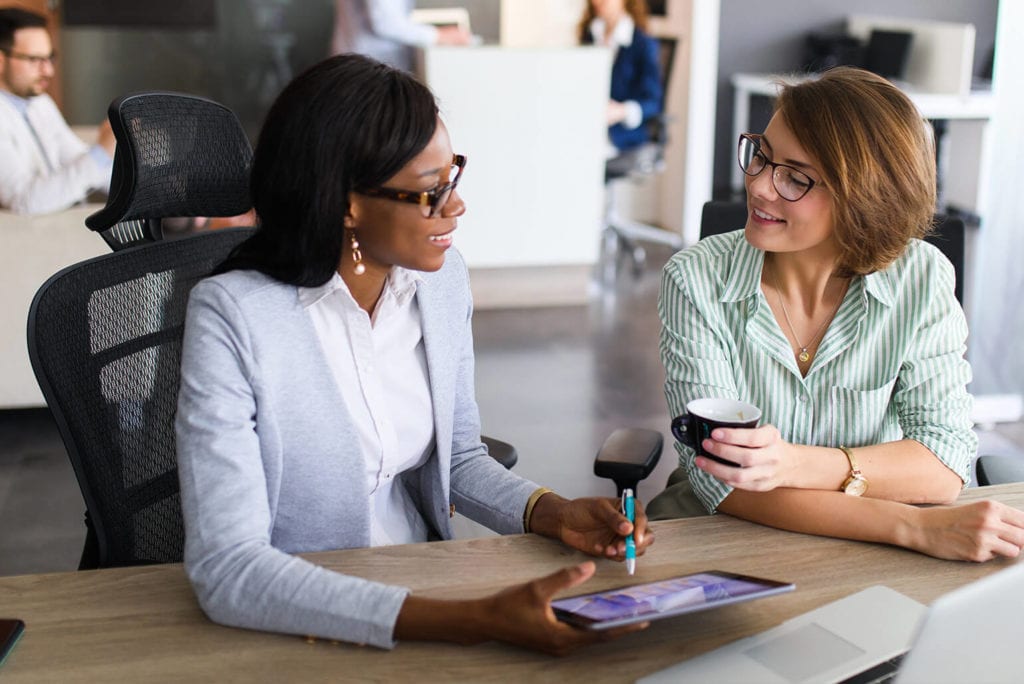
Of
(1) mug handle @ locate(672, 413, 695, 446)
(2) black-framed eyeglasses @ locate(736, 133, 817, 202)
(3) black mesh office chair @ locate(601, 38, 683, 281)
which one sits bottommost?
(3) black mesh office chair @ locate(601, 38, 683, 281)

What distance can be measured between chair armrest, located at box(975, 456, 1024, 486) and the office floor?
1.53 m

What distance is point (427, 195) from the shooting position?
136cm

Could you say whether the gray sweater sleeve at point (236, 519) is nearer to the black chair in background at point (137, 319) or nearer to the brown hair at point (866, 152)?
the black chair in background at point (137, 319)

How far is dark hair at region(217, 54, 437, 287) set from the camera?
130 centimetres

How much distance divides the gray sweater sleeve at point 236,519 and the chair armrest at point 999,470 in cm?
98

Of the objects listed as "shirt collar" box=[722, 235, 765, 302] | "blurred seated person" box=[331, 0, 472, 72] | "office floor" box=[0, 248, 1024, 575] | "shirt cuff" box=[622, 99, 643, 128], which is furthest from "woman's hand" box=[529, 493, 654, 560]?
"shirt cuff" box=[622, 99, 643, 128]

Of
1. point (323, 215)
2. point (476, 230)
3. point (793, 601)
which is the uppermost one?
point (323, 215)

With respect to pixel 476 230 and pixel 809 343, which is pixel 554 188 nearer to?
pixel 476 230

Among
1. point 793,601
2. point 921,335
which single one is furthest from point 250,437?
point 921,335

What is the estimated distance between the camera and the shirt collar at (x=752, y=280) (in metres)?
1.62

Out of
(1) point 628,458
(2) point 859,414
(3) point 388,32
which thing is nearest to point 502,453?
(1) point 628,458

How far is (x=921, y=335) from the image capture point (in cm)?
160

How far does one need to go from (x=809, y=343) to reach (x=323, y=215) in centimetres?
77

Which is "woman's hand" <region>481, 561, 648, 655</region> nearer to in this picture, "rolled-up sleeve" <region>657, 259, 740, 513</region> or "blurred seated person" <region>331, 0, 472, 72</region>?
"rolled-up sleeve" <region>657, 259, 740, 513</region>
